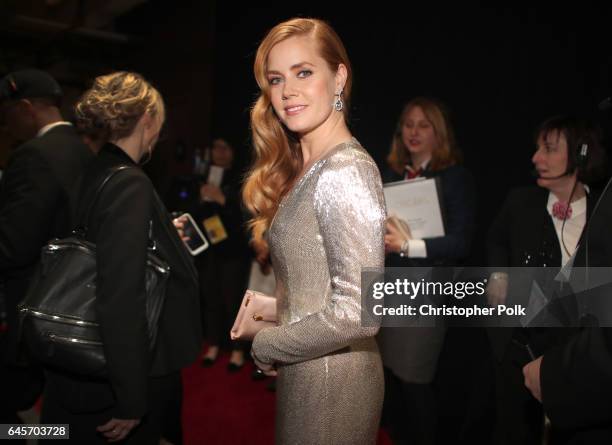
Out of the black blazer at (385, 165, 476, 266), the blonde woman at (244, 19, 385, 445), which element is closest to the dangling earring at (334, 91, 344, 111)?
the blonde woman at (244, 19, 385, 445)

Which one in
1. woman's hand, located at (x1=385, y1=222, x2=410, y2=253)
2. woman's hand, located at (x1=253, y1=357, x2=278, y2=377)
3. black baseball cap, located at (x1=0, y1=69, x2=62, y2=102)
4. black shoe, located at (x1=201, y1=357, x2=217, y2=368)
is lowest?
black shoe, located at (x1=201, y1=357, x2=217, y2=368)

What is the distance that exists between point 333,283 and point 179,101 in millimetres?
5252

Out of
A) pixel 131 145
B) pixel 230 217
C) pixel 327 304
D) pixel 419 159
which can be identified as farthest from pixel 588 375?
pixel 230 217

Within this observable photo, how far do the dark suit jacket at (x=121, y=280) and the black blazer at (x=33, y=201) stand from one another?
1.18ft

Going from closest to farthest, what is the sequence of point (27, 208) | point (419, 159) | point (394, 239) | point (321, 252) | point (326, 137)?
1. point (321, 252)
2. point (326, 137)
3. point (27, 208)
4. point (394, 239)
5. point (419, 159)

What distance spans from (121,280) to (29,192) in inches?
27.1

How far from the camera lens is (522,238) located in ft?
7.13

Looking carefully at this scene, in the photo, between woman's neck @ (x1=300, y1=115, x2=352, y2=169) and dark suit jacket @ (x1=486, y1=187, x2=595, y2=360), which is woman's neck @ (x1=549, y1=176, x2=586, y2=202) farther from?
woman's neck @ (x1=300, y1=115, x2=352, y2=169)

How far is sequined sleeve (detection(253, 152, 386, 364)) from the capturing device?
1033 mm

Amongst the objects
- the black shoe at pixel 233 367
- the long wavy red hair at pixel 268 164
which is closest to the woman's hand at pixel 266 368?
the long wavy red hair at pixel 268 164

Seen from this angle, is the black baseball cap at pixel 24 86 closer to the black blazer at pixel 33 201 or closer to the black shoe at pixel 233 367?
the black blazer at pixel 33 201

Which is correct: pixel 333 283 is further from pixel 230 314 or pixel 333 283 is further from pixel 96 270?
pixel 230 314

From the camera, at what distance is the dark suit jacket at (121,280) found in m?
1.38

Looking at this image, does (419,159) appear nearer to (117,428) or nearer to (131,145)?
(131,145)
